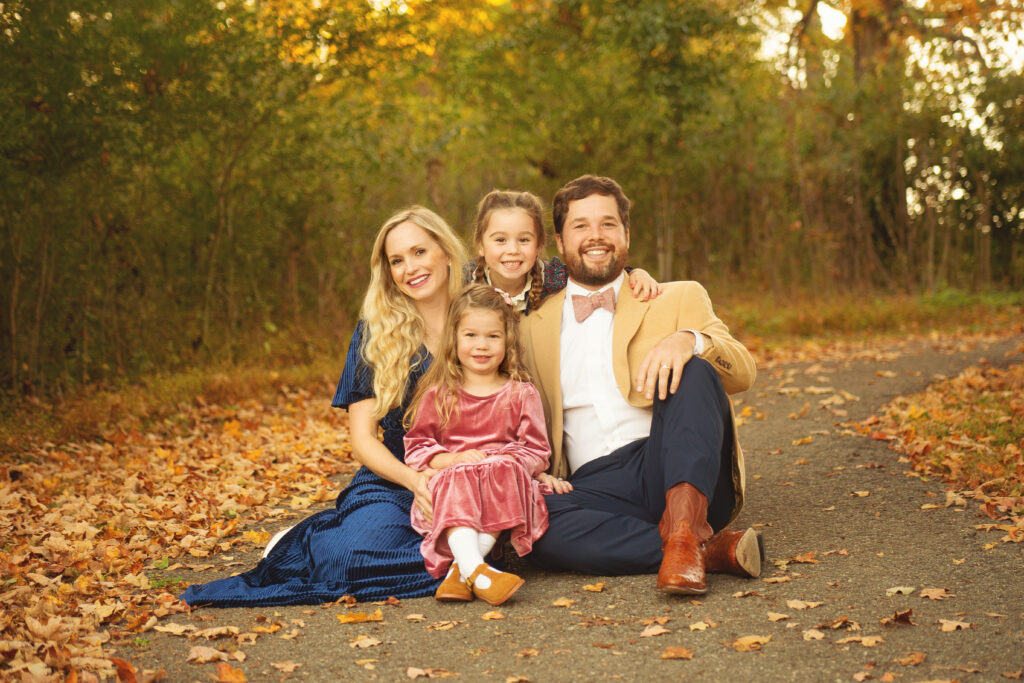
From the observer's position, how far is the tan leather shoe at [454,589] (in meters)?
3.80

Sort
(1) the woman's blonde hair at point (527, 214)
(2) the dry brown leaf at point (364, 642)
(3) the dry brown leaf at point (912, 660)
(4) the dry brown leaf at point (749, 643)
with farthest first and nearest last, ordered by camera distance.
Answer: (1) the woman's blonde hair at point (527, 214)
(2) the dry brown leaf at point (364, 642)
(4) the dry brown leaf at point (749, 643)
(3) the dry brown leaf at point (912, 660)

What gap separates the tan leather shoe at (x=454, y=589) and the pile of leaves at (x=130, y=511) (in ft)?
3.54

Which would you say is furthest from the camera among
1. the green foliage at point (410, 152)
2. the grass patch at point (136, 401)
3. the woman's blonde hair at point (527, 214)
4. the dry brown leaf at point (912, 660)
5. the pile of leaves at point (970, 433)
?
the green foliage at point (410, 152)

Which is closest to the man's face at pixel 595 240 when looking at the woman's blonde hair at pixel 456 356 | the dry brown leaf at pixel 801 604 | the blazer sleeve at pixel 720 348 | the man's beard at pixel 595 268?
the man's beard at pixel 595 268

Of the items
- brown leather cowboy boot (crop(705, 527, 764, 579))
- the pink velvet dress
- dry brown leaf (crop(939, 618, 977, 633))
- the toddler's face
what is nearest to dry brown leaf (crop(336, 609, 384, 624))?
the pink velvet dress

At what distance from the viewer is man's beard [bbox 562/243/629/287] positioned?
14.8 ft

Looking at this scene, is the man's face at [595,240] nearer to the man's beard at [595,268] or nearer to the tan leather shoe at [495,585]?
the man's beard at [595,268]

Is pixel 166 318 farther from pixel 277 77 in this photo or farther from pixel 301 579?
pixel 301 579

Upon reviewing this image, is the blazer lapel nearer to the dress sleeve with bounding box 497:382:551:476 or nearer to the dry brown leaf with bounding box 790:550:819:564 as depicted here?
the dress sleeve with bounding box 497:382:551:476

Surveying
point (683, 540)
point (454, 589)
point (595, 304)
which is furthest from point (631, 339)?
point (454, 589)

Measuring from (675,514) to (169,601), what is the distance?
2.09 meters

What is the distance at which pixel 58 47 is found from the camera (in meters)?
8.13

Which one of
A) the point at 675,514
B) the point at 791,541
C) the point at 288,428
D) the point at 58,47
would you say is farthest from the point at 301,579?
the point at 58,47

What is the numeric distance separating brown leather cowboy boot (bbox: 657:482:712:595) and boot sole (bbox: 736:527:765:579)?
13 centimetres
